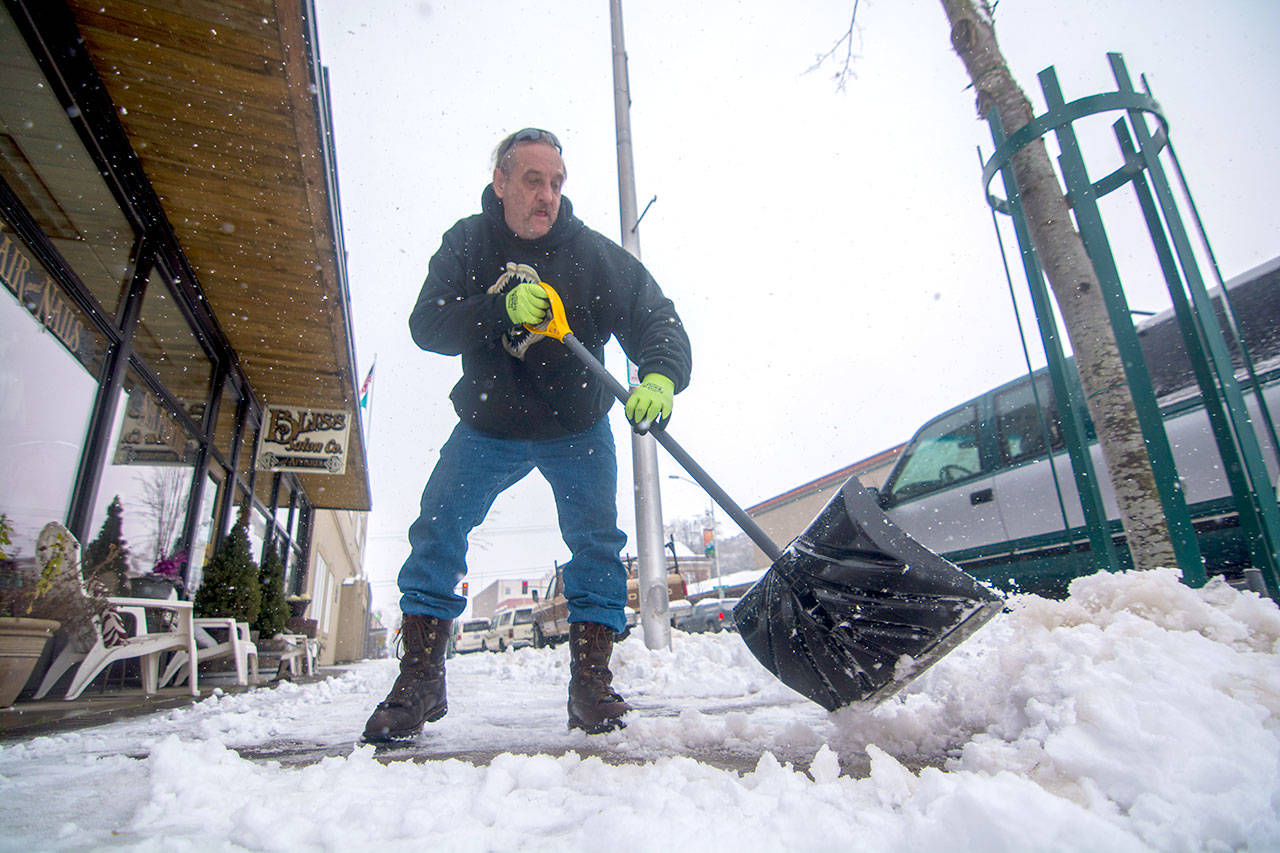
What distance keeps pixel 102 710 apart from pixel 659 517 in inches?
154

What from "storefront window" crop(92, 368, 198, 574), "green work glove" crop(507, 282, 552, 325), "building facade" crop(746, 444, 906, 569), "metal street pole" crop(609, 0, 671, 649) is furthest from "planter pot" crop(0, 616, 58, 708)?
"building facade" crop(746, 444, 906, 569)

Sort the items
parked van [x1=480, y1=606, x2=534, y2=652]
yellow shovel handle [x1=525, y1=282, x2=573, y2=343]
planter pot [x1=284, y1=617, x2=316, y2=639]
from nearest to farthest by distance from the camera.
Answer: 1. yellow shovel handle [x1=525, y1=282, x2=573, y2=343]
2. planter pot [x1=284, y1=617, x2=316, y2=639]
3. parked van [x1=480, y1=606, x2=534, y2=652]

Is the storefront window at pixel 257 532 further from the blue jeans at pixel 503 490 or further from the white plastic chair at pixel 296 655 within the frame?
the blue jeans at pixel 503 490

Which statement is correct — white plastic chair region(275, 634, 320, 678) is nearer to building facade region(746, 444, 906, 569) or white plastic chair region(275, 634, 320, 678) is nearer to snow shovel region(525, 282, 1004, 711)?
snow shovel region(525, 282, 1004, 711)

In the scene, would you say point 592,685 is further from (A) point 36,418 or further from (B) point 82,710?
(A) point 36,418

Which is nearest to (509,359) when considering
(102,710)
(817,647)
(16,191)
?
(817,647)

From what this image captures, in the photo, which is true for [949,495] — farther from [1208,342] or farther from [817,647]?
[817,647]

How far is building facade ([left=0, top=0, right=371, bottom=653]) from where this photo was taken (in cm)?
297

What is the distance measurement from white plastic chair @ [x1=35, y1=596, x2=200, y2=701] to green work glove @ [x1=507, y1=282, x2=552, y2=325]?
2997mm

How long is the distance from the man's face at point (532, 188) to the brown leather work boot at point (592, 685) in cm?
141

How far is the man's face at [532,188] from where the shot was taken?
7.26 feet

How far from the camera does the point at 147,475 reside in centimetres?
457

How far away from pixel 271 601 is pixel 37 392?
377 centimetres

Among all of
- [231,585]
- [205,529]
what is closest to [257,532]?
[205,529]
